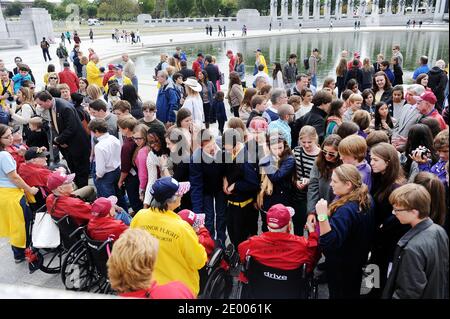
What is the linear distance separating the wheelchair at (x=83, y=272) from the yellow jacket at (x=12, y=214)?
1.00 metres

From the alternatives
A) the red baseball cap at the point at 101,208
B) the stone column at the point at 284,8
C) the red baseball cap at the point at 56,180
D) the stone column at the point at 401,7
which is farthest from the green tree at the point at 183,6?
the red baseball cap at the point at 101,208

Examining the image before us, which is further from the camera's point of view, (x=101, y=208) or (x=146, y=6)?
(x=146, y=6)

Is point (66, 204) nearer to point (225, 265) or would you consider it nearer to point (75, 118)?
point (225, 265)

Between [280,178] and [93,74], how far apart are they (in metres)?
9.27

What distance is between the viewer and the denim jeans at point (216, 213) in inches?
186

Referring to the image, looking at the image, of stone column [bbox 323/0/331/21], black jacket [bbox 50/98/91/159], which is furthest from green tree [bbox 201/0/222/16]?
black jacket [bbox 50/98/91/159]

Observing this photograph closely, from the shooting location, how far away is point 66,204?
13.6ft

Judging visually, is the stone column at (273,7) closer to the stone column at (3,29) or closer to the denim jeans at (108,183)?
the stone column at (3,29)

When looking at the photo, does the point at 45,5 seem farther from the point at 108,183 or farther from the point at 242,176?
the point at 242,176

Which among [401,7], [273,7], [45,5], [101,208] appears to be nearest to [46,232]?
[101,208]

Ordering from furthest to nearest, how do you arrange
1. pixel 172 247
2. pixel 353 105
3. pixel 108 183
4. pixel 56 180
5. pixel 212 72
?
pixel 212 72
pixel 353 105
pixel 108 183
pixel 56 180
pixel 172 247

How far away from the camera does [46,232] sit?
4242mm
